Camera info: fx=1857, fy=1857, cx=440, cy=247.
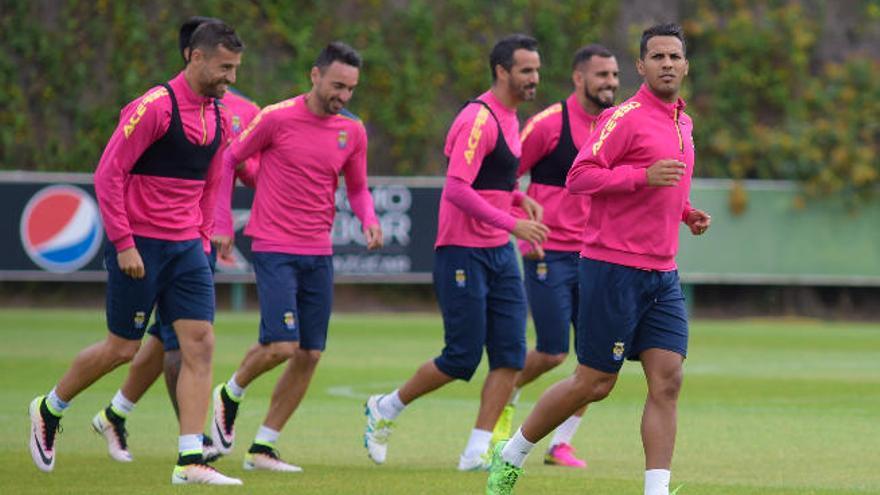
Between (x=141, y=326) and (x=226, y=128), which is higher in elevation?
(x=226, y=128)

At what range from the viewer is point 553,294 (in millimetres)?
11938

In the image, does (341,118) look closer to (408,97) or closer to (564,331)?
(564,331)

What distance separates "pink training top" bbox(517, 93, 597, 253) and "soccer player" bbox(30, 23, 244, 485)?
2.35 metres

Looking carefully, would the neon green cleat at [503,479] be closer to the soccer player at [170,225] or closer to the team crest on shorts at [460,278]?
the soccer player at [170,225]

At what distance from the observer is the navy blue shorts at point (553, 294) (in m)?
11.9

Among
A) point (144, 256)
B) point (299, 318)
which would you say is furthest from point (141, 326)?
point (299, 318)

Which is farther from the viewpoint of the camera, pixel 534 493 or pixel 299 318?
pixel 299 318

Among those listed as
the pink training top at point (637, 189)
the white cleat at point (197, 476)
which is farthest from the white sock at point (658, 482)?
the white cleat at point (197, 476)

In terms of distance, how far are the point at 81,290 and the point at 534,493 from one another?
823 inches

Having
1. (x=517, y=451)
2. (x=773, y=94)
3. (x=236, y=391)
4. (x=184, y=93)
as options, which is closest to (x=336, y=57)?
(x=184, y=93)

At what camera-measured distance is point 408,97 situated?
3203cm

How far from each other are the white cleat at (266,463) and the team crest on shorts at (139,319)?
1185 millimetres

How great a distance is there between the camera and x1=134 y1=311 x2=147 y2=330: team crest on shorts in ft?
34.1

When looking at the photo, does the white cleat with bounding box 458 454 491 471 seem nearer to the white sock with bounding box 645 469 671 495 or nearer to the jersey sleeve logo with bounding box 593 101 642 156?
the white sock with bounding box 645 469 671 495
